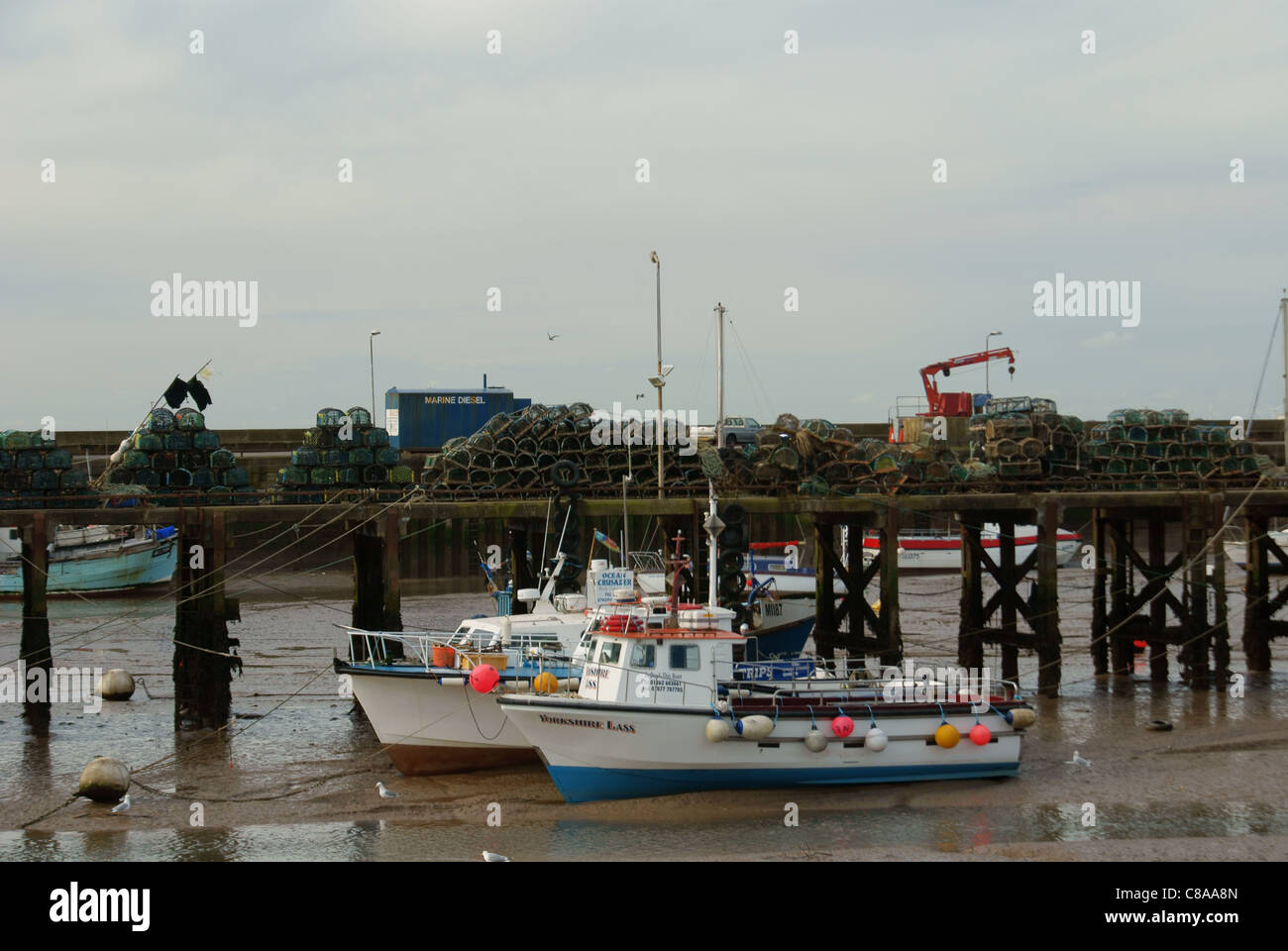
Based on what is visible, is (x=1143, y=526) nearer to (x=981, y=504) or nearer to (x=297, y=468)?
(x=981, y=504)

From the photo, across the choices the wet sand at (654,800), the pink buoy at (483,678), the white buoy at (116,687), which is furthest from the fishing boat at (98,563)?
the pink buoy at (483,678)

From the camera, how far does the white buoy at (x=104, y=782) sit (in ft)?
65.3

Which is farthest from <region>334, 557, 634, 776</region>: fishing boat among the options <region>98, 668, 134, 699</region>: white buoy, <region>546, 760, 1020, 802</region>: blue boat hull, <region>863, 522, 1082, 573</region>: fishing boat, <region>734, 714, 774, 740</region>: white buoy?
<region>863, 522, 1082, 573</region>: fishing boat

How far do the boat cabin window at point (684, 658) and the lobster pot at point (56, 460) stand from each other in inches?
627

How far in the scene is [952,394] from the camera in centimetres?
6291

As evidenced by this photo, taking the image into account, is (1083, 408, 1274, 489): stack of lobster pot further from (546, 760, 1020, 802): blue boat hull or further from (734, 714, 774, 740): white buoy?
(734, 714, 774, 740): white buoy

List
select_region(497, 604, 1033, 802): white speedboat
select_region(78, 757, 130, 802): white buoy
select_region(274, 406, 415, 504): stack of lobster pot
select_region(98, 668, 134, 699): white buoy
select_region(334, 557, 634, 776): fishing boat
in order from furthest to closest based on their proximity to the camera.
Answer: select_region(274, 406, 415, 504): stack of lobster pot → select_region(98, 668, 134, 699): white buoy → select_region(334, 557, 634, 776): fishing boat → select_region(78, 757, 130, 802): white buoy → select_region(497, 604, 1033, 802): white speedboat

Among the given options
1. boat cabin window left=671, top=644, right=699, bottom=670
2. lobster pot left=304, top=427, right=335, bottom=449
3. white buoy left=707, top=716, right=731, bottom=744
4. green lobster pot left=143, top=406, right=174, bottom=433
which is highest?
green lobster pot left=143, top=406, right=174, bottom=433

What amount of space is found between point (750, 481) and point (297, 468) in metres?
10.7

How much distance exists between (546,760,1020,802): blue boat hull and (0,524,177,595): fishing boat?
110 ft

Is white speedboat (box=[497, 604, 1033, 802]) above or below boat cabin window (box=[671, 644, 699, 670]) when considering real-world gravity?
below

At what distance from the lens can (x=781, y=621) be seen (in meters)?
29.7

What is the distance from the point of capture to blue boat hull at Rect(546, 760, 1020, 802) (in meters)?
20.0

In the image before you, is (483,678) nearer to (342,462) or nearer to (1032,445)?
(342,462)
